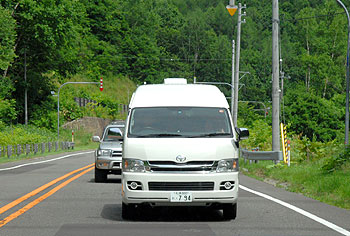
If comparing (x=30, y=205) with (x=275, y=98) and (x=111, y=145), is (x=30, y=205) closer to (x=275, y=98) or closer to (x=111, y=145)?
(x=111, y=145)

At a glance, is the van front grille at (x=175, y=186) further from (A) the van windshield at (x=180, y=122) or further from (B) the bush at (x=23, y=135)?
(B) the bush at (x=23, y=135)

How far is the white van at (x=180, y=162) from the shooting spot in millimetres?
10141

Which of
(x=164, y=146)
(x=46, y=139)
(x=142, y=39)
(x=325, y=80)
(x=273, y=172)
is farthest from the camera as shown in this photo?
(x=142, y=39)

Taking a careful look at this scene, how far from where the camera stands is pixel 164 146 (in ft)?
33.7

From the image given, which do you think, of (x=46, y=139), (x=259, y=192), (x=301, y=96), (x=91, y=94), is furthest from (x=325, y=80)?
(x=259, y=192)

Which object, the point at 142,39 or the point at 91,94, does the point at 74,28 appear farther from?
the point at 142,39

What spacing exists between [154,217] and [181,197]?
3.86 feet

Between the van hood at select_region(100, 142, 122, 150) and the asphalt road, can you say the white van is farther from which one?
the van hood at select_region(100, 142, 122, 150)

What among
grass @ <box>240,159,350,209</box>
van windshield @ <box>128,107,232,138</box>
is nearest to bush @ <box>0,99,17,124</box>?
grass @ <box>240,159,350,209</box>

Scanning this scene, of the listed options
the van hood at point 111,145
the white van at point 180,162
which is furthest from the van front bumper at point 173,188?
the van hood at point 111,145

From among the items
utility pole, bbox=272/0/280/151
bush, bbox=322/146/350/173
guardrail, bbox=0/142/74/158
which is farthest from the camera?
guardrail, bbox=0/142/74/158

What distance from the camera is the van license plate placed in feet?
33.1

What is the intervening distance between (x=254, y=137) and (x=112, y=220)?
76.5 feet

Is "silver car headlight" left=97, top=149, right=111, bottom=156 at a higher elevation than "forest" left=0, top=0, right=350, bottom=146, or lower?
lower
